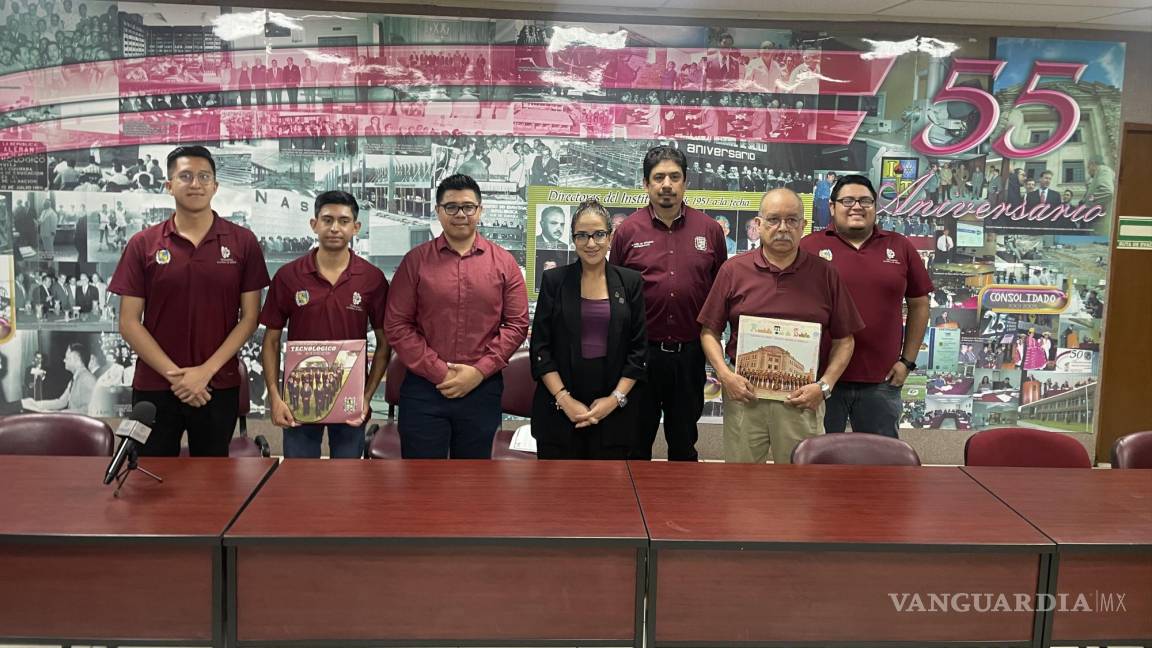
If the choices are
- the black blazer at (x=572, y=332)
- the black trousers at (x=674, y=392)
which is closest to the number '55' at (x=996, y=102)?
the black trousers at (x=674, y=392)

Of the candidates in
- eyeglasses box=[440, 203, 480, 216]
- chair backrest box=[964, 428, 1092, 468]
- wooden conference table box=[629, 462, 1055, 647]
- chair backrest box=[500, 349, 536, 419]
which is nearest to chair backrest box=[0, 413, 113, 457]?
eyeglasses box=[440, 203, 480, 216]

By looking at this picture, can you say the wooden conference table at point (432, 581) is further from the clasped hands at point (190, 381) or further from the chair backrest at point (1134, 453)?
the chair backrest at point (1134, 453)

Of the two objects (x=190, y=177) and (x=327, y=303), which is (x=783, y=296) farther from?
(x=190, y=177)

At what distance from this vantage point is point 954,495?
260cm

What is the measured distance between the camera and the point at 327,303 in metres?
3.44

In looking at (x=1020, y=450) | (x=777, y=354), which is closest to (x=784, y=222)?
(x=777, y=354)

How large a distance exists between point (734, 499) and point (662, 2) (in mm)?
3620

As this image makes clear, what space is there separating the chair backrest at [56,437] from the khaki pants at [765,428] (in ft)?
7.97

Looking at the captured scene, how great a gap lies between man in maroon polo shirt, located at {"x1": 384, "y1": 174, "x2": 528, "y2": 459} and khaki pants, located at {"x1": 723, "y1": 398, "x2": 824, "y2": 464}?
992 millimetres

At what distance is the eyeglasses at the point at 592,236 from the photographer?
11.0 feet

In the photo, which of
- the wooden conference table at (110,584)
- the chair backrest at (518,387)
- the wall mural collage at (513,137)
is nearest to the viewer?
the wooden conference table at (110,584)

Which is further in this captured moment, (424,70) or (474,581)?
(424,70)

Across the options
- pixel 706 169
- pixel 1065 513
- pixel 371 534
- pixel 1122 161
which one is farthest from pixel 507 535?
pixel 1122 161

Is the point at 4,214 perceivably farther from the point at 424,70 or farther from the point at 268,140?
the point at 424,70
